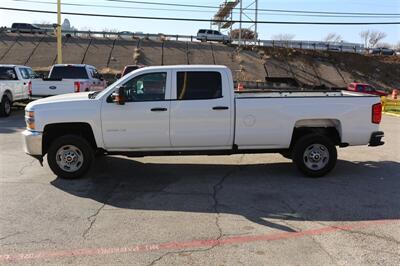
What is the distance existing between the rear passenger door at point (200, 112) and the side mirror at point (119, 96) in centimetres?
81

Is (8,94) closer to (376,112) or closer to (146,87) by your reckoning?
(146,87)

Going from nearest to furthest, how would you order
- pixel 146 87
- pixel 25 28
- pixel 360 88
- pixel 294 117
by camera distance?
pixel 146 87
pixel 294 117
pixel 360 88
pixel 25 28

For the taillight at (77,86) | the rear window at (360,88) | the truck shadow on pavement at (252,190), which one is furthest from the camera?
the rear window at (360,88)

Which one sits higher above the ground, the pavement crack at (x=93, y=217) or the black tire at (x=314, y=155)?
the black tire at (x=314, y=155)

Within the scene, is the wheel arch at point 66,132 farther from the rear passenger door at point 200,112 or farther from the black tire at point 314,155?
the black tire at point 314,155

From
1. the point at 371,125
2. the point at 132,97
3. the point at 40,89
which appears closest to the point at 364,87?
the point at 40,89

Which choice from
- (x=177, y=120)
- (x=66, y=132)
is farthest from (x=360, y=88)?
(x=66, y=132)

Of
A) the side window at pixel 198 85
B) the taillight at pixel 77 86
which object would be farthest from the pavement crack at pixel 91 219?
the taillight at pixel 77 86

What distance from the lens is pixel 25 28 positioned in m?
56.5

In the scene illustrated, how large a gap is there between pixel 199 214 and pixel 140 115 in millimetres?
2253

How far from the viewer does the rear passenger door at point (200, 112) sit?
7602mm

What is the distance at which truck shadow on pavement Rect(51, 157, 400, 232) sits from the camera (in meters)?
6.18

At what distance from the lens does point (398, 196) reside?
6.97 meters

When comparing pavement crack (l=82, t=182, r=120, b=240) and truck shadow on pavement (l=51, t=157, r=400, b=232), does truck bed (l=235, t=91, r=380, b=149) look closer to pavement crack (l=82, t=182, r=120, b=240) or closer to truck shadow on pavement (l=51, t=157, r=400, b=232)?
truck shadow on pavement (l=51, t=157, r=400, b=232)
